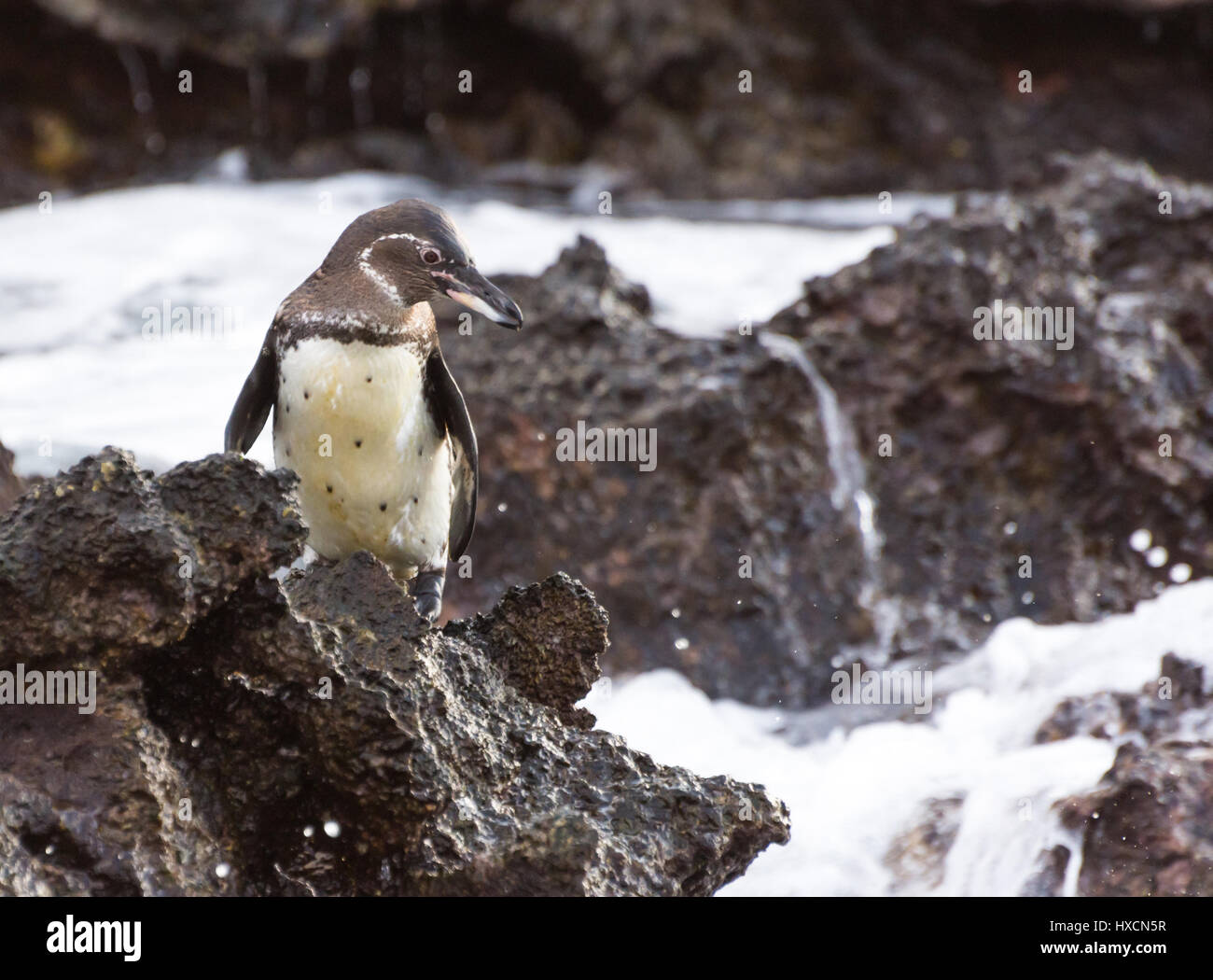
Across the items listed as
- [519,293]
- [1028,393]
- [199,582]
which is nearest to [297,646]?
[199,582]

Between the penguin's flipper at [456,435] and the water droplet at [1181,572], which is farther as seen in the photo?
the water droplet at [1181,572]

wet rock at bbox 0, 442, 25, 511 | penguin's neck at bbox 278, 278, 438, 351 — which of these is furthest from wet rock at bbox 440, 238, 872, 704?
penguin's neck at bbox 278, 278, 438, 351

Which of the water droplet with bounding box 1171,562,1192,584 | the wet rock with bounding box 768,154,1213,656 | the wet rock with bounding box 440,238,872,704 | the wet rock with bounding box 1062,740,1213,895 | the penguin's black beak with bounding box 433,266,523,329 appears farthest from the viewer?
the water droplet with bounding box 1171,562,1192,584

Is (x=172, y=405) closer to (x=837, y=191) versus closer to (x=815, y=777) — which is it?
(x=815, y=777)

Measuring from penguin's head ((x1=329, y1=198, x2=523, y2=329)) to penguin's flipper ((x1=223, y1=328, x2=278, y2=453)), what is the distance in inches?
18.5

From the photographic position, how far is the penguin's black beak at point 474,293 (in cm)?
436

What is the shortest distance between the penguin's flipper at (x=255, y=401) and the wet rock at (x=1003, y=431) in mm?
3767

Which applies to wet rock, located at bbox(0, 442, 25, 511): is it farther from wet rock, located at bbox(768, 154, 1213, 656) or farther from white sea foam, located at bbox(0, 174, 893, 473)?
wet rock, located at bbox(768, 154, 1213, 656)

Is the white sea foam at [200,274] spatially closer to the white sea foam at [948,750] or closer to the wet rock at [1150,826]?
the white sea foam at [948,750]

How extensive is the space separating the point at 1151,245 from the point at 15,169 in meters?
9.92

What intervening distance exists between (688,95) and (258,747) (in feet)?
38.8

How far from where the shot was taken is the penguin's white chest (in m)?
4.41

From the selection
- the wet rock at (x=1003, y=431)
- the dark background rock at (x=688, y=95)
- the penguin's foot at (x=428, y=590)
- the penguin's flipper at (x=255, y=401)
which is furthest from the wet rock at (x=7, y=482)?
the dark background rock at (x=688, y=95)

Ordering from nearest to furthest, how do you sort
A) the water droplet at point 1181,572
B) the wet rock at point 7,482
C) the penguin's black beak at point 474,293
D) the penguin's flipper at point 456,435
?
the penguin's black beak at point 474,293
the penguin's flipper at point 456,435
the wet rock at point 7,482
the water droplet at point 1181,572
